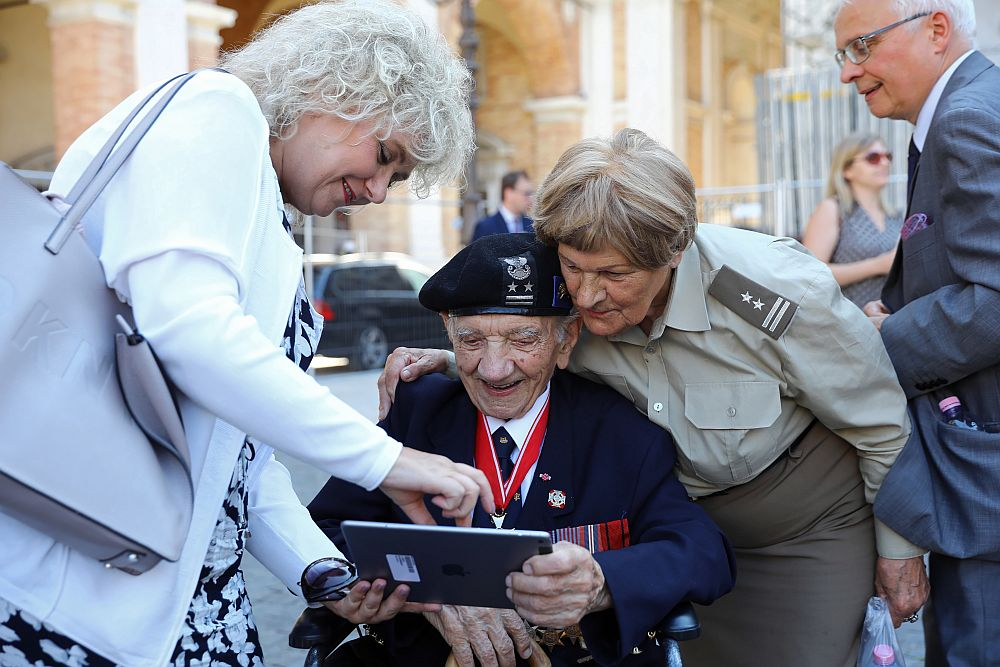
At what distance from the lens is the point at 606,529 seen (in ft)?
8.32

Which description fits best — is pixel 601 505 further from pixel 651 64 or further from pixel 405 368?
pixel 651 64

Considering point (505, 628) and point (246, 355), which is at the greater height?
point (246, 355)

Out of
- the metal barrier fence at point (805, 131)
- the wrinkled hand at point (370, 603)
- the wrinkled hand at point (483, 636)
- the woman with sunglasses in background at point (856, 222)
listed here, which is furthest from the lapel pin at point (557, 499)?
the metal barrier fence at point (805, 131)

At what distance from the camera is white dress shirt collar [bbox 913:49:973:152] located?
2727 millimetres

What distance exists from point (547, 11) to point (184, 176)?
2046 cm

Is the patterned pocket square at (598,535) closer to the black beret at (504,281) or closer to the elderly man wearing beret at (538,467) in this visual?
the elderly man wearing beret at (538,467)

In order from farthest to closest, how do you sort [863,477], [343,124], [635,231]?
[863,477] → [635,231] → [343,124]

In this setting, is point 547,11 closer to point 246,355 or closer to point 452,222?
point 452,222

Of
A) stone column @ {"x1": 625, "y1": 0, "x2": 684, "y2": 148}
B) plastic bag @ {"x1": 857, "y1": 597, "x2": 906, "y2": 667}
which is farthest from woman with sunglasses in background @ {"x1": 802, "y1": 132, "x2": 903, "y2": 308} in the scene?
stone column @ {"x1": 625, "y1": 0, "x2": 684, "y2": 148}

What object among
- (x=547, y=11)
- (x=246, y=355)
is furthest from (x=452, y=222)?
(x=246, y=355)

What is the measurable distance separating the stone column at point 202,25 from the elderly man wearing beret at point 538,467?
11110 mm

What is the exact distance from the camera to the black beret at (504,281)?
2521mm

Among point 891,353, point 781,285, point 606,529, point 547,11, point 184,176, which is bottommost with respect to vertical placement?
point 606,529

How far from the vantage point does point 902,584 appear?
268 centimetres
